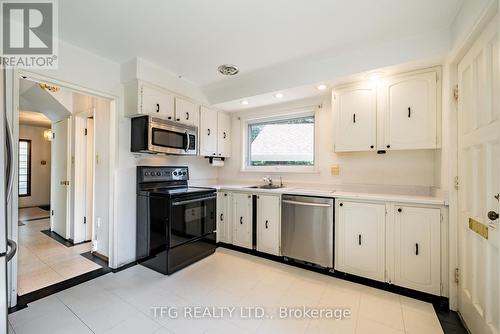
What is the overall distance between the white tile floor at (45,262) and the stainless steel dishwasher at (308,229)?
230 centimetres

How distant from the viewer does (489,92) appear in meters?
1.36

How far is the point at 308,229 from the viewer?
99.5 inches

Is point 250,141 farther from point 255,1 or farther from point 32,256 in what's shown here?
point 32,256

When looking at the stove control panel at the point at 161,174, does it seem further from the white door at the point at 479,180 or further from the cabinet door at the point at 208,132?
the white door at the point at 479,180

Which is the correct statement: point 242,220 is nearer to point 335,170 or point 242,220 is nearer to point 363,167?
point 335,170

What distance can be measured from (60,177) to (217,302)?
11.3 feet

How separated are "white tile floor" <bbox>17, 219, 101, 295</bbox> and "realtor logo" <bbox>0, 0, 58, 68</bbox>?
81.1 inches

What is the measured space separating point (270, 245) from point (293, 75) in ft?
7.01

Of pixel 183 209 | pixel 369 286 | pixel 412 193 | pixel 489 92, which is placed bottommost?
pixel 369 286

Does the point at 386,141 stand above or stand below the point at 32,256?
above

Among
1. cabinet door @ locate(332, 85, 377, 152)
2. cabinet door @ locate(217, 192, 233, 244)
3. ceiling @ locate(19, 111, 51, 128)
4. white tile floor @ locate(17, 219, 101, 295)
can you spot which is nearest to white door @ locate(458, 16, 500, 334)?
cabinet door @ locate(332, 85, 377, 152)

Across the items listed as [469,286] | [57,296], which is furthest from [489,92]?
[57,296]

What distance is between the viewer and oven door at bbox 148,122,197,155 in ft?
8.34

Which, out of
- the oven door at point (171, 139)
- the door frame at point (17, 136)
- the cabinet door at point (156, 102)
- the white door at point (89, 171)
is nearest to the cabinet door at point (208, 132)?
the oven door at point (171, 139)
